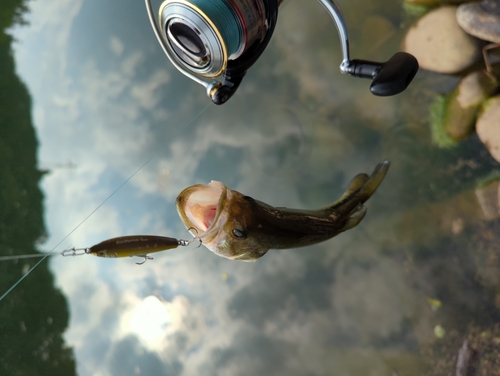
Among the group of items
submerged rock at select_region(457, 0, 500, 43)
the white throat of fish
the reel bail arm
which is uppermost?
the reel bail arm

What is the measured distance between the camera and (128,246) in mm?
1386

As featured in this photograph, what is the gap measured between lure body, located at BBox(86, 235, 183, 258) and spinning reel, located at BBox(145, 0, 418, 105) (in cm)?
64

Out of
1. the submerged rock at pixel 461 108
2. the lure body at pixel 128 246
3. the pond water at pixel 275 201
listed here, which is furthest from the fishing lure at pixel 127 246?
the submerged rock at pixel 461 108

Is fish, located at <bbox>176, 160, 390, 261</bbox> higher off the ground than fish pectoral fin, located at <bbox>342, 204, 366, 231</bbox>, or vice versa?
fish, located at <bbox>176, 160, 390, 261</bbox>

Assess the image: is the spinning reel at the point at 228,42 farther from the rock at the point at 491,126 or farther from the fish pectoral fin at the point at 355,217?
the rock at the point at 491,126

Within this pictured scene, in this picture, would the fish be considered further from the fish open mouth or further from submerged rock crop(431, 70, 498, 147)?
submerged rock crop(431, 70, 498, 147)

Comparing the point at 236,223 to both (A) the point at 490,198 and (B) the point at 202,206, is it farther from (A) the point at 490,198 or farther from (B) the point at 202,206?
(A) the point at 490,198

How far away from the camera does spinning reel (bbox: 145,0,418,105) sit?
43.8 inches

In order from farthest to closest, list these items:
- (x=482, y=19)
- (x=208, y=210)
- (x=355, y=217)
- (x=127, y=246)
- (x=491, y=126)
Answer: (x=491, y=126) < (x=482, y=19) < (x=355, y=217) < (x=208, y=210) < (x=127, y=246)

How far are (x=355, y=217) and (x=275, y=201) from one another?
78 cm

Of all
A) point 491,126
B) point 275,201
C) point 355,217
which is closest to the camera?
point 355,217

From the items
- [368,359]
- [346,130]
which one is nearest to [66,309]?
[368,359]

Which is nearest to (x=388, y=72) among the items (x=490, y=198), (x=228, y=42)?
(x=228, y=42)

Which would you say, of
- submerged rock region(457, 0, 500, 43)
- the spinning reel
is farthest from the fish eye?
submerged rock region(457, 0, 500, 43)
